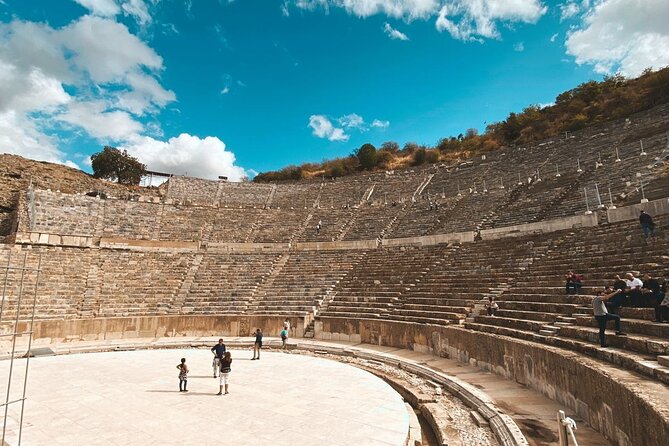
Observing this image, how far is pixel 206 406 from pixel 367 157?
45.4m

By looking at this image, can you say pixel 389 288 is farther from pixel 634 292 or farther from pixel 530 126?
pixel 530 126

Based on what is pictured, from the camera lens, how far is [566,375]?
298 inches

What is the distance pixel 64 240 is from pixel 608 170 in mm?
32234

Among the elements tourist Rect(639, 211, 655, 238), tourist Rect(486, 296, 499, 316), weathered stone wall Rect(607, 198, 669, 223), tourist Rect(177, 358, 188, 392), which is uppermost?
weathered stone wall Rect(607, 198, 669, 223)

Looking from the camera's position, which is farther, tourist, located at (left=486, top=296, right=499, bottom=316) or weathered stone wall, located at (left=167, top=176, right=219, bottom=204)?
weathered stone wall, located at (left=167, top=176, right=219, bottom=204)

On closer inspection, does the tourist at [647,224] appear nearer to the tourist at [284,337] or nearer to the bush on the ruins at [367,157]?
the tourist at [284,337]

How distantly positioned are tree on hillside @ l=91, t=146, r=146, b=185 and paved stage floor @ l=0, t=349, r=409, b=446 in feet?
90.1

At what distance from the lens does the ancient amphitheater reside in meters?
7.18

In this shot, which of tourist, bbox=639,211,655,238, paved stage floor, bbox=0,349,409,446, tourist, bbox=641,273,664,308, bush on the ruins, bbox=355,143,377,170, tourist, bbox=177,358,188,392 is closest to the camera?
paved stage floor, bbox=0,349,409,446

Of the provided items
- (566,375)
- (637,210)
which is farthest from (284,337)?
(637,210)

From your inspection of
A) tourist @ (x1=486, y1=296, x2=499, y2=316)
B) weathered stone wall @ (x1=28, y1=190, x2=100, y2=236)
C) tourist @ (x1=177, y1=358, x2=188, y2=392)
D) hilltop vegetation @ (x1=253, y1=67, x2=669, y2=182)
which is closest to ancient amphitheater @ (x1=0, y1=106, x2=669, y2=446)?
weathered stone wall @ (x1=28, y1=190, x2=100, y2=236)

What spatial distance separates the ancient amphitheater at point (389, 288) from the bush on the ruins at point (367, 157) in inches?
562

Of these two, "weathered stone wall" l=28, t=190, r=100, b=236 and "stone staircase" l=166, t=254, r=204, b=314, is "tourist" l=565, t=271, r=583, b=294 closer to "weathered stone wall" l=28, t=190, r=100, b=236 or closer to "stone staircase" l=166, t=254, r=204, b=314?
"stone staircase" l=166, t=254, r=204, b=314

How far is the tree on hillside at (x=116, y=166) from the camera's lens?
36000 millimetres
